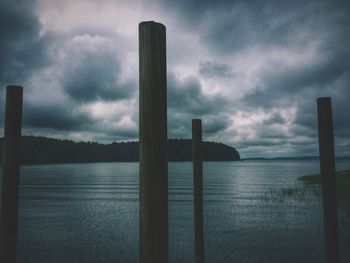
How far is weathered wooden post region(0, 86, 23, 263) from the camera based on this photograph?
16.2 feet

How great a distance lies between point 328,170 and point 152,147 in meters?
4.70

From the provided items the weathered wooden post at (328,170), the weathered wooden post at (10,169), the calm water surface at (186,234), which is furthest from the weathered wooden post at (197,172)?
the weathered wooden post at (10,169)

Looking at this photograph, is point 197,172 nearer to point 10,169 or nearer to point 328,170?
point 328,170

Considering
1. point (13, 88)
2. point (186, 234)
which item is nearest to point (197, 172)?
point (13, 88)

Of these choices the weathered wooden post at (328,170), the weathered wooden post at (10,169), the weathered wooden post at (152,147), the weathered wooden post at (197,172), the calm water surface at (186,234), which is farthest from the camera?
the calm water surface at (186,234)

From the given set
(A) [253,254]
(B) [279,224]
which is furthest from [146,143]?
(B) [279,224]

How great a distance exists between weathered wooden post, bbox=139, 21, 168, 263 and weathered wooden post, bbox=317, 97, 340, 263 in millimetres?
4452

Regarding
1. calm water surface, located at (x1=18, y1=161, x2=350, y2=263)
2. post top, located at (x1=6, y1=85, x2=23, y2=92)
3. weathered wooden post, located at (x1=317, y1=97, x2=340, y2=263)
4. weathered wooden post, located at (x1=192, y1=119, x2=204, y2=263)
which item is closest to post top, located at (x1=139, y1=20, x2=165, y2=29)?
post top, located at (x1=6, y1=85, x2=23, y2=92)

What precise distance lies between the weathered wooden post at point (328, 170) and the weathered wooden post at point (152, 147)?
4.45 m

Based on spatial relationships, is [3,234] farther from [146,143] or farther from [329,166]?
[329,166]

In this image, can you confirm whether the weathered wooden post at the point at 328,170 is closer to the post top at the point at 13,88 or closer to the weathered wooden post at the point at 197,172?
the weathered wooden post at the point at 197,172

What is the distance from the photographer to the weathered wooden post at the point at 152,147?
228 cm

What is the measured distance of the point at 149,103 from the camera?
2.33 meters

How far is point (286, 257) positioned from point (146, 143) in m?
10.1
